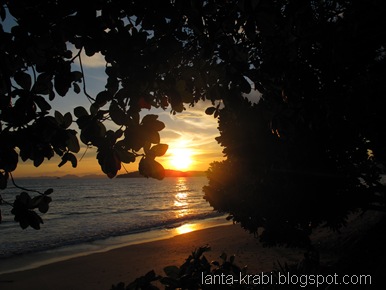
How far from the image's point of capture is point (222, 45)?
5.97ft

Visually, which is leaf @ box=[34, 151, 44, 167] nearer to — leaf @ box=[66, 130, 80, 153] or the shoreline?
leaf @ box=[66, 130, 80, 153]

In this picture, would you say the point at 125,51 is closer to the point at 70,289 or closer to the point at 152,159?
the point at 152,159

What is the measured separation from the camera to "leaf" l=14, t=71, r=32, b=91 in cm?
175

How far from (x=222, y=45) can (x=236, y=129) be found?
854 centimetres

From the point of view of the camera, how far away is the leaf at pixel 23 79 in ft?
5.73

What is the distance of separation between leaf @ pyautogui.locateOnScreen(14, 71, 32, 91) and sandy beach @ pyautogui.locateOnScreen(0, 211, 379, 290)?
12.3m

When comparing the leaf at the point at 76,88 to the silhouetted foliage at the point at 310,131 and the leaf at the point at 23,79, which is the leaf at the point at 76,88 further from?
the silhouetted foliage at the point at 310,131

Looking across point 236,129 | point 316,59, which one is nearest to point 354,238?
point 236,129

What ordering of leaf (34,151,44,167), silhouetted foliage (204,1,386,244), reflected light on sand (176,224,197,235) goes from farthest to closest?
reflected light on sand (176,224,197,235) < silhouetted foliage (204,1,386,244) < leaf (34,151,44,167)

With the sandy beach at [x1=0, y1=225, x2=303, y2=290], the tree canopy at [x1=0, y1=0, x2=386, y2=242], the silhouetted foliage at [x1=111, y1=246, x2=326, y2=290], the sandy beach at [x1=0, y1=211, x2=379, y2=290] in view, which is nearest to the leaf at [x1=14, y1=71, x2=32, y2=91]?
the tree canopy at [x1=0, y1=0, x2=386, y2=242]

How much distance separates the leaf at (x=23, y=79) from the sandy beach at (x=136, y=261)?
483 inches

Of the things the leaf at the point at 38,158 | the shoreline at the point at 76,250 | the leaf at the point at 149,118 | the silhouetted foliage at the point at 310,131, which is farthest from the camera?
the shoreline at the point at 76,250

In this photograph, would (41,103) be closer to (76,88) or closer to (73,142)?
(73,142)

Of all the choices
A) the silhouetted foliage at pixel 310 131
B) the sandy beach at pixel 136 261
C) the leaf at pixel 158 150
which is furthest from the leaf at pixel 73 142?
the sandy beach at pixel 136 261
